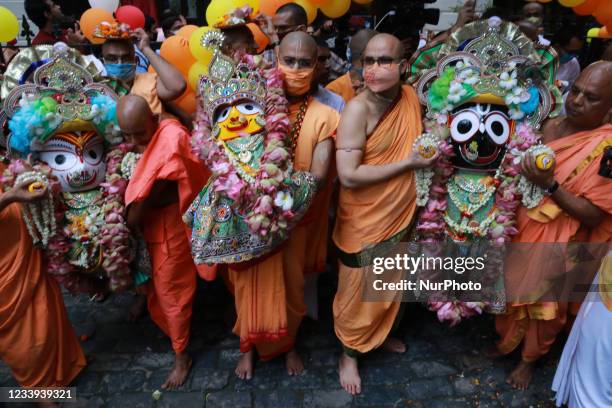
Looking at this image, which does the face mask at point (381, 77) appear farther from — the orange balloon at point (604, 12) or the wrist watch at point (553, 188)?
the orange balloon at point (604, 12)

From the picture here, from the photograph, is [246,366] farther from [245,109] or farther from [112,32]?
[112,32]

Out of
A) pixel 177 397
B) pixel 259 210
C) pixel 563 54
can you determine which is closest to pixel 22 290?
pixel 177 397

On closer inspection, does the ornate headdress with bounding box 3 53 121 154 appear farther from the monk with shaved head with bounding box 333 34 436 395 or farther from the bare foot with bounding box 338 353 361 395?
the bare foot with bounding box 338 353 361 395

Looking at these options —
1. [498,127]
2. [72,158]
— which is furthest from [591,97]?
[72,158]

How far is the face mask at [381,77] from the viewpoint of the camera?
2.80 m

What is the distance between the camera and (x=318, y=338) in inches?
144

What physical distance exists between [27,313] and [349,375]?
2.13 m

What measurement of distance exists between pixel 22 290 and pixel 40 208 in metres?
0.54

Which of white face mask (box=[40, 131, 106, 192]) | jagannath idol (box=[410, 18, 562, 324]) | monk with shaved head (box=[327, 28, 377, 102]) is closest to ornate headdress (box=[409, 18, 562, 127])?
jagannath idol (box=[410, 18, 562, 324])

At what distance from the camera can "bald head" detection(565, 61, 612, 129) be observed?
8.74ft

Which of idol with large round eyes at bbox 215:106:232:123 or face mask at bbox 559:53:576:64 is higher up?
face mask at bbox 559:53:576:64

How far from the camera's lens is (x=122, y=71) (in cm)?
355

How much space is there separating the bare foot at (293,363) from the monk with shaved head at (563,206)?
4.78 feet

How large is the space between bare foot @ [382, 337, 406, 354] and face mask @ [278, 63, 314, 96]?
6.64 ft
